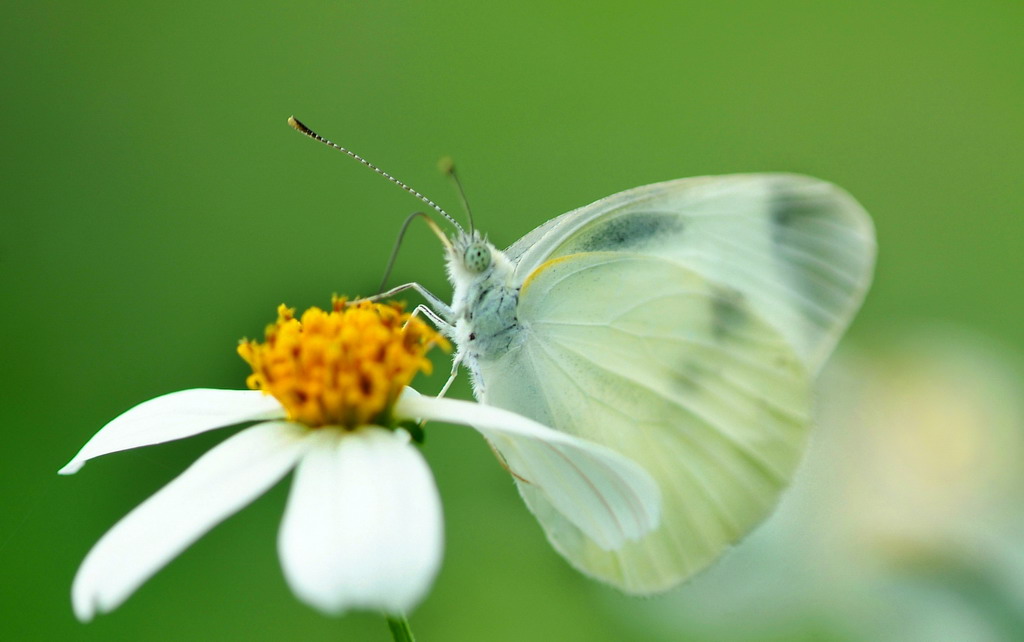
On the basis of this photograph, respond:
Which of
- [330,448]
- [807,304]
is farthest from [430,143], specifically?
[330,448]

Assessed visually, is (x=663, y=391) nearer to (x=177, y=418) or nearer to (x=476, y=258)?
(x=476, y=258)

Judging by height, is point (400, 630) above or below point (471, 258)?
below

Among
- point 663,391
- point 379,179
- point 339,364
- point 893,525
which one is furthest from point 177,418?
point 379,179

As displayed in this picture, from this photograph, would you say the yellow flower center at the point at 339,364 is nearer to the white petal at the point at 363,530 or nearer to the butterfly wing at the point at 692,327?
the white petal at the point at 363,530

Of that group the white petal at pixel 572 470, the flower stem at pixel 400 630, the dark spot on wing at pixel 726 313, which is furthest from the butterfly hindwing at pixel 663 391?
the flower stem at pixel 400 630

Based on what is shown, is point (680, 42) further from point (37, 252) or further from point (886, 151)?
point (37, 252)

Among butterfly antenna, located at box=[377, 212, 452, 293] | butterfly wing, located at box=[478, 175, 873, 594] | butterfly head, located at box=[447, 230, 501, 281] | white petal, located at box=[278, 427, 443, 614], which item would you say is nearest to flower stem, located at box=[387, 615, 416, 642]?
white petal, located at box=[278, 427, 443, 614]
